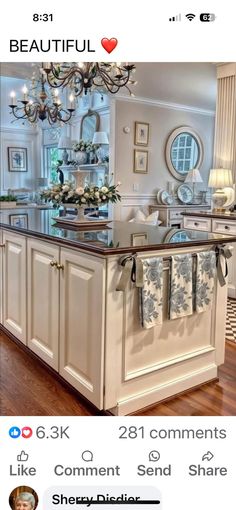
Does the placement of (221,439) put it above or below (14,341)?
above

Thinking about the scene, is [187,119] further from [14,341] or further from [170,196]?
[14,341]

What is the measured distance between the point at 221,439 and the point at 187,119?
Result: 5.29 metres

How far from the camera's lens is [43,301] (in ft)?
6.48

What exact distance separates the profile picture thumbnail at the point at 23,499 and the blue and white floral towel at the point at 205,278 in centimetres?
125

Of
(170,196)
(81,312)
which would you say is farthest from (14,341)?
(170,196)

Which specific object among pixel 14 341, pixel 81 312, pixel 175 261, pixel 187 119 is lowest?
pixel 14 341

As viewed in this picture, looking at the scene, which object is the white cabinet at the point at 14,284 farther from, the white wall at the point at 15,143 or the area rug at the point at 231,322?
the white wall at the point at 15,143

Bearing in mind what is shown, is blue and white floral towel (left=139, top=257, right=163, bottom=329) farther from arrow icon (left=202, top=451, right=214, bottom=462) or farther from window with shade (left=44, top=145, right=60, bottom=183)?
window with shade (left=44, top=145, right=60, bottom=183)

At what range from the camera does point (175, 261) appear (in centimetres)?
167

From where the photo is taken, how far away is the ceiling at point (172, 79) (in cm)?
348

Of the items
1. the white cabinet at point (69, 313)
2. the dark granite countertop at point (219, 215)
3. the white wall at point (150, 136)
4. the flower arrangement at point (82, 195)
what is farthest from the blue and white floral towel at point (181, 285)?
the white wall at point (150, 136)
